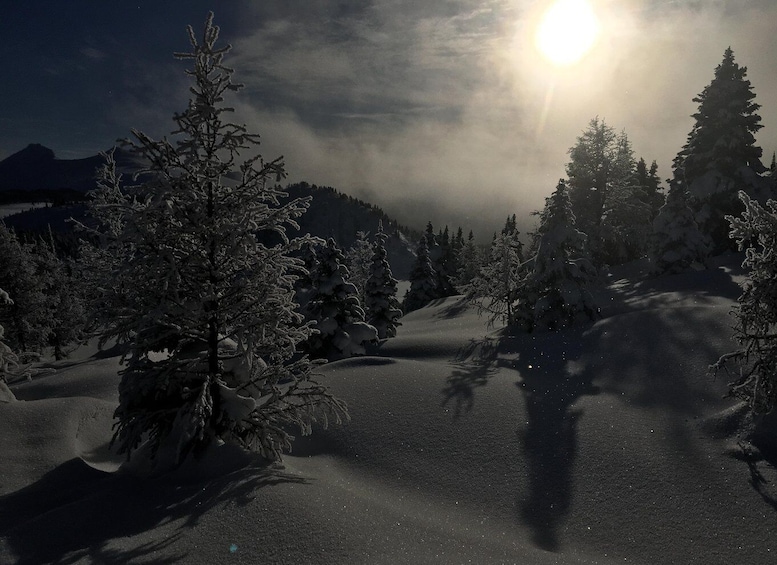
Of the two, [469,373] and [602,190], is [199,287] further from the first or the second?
[602,190]

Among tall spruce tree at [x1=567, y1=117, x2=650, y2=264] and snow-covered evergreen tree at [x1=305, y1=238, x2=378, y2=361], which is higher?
tall spruce tree at [x1=567, y1=117, x2=650, y2=264]

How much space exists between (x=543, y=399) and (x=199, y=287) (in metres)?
9.76

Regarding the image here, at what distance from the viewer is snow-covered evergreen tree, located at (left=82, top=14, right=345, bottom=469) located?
24.0 ft

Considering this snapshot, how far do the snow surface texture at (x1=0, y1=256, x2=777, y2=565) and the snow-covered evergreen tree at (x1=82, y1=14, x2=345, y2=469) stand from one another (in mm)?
936

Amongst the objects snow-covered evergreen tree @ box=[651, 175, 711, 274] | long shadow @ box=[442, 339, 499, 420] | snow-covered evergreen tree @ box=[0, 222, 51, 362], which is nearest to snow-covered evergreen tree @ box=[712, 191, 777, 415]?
long shadow @ box=[442, 339, 499, 420]

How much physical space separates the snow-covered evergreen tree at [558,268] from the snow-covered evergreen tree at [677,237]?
7.77 metres

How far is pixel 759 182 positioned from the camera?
27.1 meters

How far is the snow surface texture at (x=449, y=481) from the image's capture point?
20.1ft

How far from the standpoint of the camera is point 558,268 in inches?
841

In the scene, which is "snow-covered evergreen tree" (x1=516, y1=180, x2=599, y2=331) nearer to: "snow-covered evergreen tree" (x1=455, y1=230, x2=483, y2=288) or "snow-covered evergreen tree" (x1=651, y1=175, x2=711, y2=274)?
"snow-covered evergreen tree" (x1=651, y1=175, x2=711, y2=274)

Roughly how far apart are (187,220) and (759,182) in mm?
34142

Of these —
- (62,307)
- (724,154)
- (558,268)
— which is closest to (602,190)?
(724,154)

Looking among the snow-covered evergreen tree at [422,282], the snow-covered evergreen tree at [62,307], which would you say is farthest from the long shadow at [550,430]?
the snow-covered evergreen tree at [62,307]

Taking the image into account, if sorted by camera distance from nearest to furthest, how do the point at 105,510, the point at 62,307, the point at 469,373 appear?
the point at 105,510
the point at 469,373
the point at 62,307
